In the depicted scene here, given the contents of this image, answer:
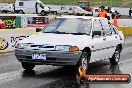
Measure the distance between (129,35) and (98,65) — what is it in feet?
52.0

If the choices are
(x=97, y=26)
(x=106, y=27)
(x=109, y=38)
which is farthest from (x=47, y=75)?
(x=106, y=27)

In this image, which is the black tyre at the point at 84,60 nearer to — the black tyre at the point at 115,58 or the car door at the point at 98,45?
the car door at the point at 98,45

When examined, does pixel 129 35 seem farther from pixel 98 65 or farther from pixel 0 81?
pixel 0 81

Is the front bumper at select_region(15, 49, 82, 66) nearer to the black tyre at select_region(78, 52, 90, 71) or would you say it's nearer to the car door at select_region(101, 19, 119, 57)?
the black tyre at select_region(78, 52, 90, 71)

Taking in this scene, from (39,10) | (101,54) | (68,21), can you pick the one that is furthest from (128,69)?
(39,10)

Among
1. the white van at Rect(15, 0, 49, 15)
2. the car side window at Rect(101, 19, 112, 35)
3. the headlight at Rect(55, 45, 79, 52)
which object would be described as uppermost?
the car side window at Rect(101, 19, 112, 35)

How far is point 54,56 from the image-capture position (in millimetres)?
10484

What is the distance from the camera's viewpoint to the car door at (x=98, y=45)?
11625mm

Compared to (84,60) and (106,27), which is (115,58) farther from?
(84,60)

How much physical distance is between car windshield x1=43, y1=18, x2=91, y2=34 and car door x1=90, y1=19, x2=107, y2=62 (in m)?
0.26

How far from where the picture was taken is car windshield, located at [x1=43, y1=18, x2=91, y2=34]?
463 inches

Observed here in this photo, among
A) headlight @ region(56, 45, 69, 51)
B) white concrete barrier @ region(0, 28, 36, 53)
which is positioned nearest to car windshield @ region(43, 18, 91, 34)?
headlight @ region(56, 45, 69, 51)

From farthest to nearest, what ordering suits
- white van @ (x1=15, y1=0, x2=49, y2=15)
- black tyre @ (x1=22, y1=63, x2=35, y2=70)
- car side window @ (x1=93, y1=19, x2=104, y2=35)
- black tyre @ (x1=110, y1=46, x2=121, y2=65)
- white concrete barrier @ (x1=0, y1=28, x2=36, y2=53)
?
white van @ (x1=15, y1=0, x2=49, y2=15) < white concrete barrier @ (x1=0, y1=28, x2=36, y2=53) < black tyre @ (x1=110, y1=46, x2=121, y2=65) < car side window @ (x1=93, y1=19, x2=104, y2=35) < black tyre @ (x1=22, y1=63, x2=35, y2=70)

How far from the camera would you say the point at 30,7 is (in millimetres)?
53438
